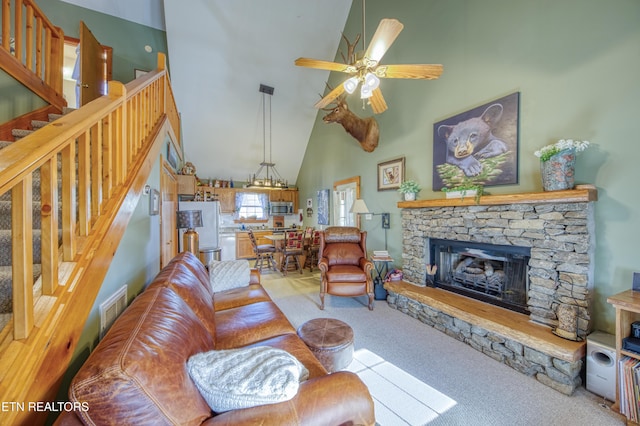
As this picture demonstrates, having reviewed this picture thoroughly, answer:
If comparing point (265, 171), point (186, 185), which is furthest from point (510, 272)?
point (265, 171)

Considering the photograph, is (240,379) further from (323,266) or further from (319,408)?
(323,266)

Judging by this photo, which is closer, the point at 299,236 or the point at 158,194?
the point at 158,194

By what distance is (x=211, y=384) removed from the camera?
858 mm

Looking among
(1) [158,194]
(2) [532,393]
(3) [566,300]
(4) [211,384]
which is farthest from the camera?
(1) [158,194]

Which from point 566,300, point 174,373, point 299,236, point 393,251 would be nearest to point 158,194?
point 174,373

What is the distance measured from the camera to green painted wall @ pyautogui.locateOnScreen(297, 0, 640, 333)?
74.9 inches

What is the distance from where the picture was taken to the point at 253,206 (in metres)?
7.78

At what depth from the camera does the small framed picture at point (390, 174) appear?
3.87 meters

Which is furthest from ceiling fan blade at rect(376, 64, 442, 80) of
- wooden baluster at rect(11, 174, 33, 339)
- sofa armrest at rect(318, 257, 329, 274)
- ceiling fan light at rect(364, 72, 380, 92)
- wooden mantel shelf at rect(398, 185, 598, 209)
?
wooden baluster at rect(11, 174, 33, 339)

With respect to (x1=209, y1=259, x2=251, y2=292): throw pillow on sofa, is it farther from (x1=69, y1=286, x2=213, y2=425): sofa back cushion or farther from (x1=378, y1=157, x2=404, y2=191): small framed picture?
(x1=378, y1=157, x2=404, y2=191): small framed picture

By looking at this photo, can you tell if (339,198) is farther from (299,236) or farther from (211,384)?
(211,384)

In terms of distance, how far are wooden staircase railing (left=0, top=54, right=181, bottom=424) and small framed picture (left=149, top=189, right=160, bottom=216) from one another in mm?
849

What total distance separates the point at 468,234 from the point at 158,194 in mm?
3582

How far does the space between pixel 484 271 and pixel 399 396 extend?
6.00 ft
